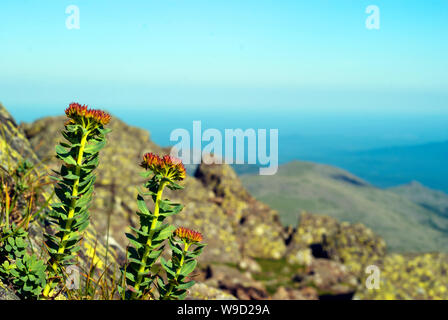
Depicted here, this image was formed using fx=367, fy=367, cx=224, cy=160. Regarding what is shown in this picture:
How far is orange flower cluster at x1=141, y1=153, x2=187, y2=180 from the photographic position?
12.3 feet

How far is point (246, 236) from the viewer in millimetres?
21172

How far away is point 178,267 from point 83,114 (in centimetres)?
193

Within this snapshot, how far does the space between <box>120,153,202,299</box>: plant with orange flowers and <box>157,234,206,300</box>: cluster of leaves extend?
0.02m

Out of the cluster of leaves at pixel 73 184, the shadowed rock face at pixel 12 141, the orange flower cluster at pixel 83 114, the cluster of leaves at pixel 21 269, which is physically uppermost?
the shadowed rock face at pixel 12 141

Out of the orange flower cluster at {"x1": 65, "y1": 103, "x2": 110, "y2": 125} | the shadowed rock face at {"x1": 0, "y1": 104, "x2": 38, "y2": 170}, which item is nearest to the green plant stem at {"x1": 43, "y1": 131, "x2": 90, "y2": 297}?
the orange flower cluster at {"x1": 65, "y1": 103, "x2": 110, "y2": 125}

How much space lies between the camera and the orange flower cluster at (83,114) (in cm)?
371

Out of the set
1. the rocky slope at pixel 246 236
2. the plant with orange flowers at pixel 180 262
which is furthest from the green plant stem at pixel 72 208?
the rocky slope at pixel 246 236

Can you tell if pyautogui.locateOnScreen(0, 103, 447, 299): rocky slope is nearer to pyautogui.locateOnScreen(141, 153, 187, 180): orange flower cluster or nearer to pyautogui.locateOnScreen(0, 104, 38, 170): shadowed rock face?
pyautogui.locateOnScreen(0, 104, 38, 170): shadowed rock face

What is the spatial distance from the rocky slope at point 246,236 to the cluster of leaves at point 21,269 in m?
10.8

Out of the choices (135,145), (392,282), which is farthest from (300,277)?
(135,145)

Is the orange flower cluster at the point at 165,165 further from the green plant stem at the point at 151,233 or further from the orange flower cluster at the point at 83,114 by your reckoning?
the orange flower cluster at the point at 83,114
